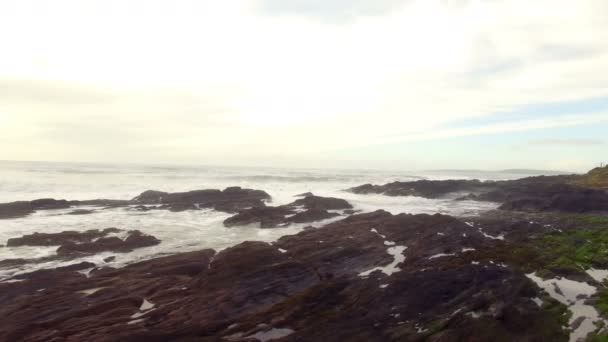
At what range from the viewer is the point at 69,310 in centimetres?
1238

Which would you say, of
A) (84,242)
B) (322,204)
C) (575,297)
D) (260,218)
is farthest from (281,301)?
(322,204)

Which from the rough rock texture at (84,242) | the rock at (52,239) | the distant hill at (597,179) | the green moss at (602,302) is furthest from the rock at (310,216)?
the distant hill at (597,179)

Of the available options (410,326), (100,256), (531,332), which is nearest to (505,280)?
(531,332)

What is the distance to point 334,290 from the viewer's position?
13.0 metres

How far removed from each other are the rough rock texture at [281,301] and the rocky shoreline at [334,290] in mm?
51

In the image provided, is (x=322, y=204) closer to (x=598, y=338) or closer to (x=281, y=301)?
(x=281, y=301)

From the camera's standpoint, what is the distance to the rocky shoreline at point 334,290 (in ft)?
34.5

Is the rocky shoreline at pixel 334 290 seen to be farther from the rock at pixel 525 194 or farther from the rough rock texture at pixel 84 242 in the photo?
the rock at pixel 525 194

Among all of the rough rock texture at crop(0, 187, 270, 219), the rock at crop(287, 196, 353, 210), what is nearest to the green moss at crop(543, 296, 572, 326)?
the rock at crop(287, 196, 353, 210)

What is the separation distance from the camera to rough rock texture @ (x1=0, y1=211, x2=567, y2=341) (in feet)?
34.1

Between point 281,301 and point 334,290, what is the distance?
195cm

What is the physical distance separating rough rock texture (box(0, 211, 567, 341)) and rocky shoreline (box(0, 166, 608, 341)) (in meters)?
0.05

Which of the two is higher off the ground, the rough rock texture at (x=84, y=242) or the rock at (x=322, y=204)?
the rock at (x=322, y=204)

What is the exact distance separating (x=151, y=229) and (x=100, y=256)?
7.45 metres
